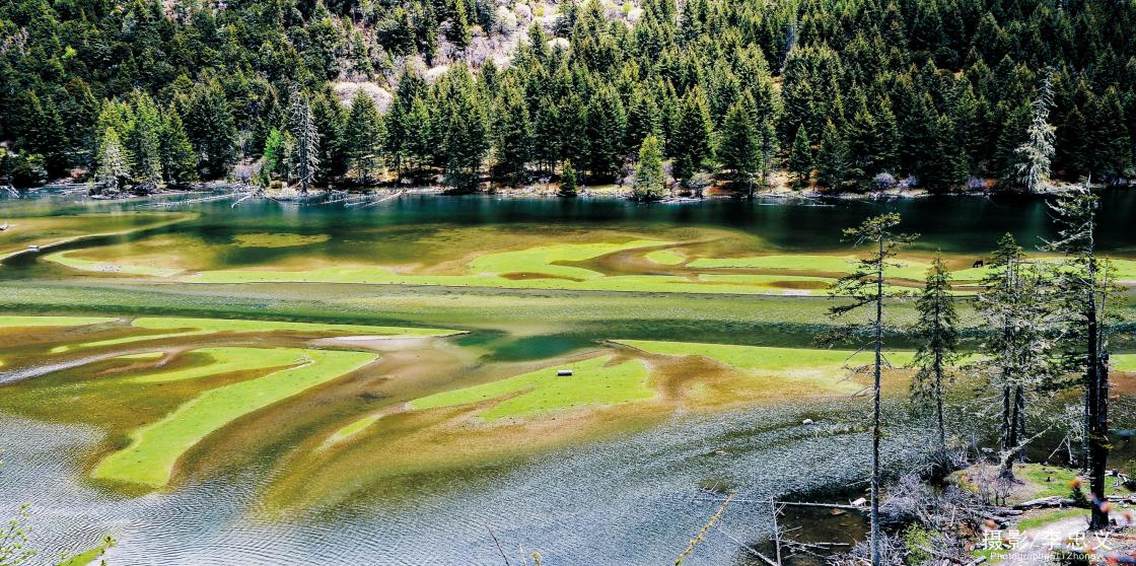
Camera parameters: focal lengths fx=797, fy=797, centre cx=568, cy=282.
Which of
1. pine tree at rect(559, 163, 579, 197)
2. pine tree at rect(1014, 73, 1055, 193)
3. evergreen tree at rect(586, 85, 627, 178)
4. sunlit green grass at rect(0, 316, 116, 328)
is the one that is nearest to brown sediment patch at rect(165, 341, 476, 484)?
sunlit green grass at rect(0, 316, 116, 328)

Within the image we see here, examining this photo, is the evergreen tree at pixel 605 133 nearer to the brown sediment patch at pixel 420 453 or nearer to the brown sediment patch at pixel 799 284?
the brown sediment patch at pixel 799 284

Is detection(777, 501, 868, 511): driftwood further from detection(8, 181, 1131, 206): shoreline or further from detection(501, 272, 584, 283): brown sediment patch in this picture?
detection(8, 181, 1131, 206): shoreline

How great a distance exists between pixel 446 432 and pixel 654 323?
2566 cm

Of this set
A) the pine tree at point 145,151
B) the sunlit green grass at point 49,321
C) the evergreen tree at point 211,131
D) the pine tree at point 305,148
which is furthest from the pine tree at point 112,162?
the sunlit green grass at point 49,321

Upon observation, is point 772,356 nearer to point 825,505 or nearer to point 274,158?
point 825,505

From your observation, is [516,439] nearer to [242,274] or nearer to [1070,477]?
[1070,477]

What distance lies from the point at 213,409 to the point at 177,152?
158 m

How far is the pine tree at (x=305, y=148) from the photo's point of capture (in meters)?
173

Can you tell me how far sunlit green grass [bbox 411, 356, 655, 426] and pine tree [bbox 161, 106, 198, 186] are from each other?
16183 centimetres

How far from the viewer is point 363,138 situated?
172 meters

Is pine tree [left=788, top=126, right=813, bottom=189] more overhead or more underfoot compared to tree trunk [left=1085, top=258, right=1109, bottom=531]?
more overhead

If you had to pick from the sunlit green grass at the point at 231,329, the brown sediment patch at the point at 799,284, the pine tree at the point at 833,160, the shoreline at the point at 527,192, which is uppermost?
the pine tree at the point at 833,160

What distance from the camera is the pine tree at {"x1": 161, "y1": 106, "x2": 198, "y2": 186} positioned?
184 meters

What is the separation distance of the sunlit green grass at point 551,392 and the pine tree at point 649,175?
95.1m
